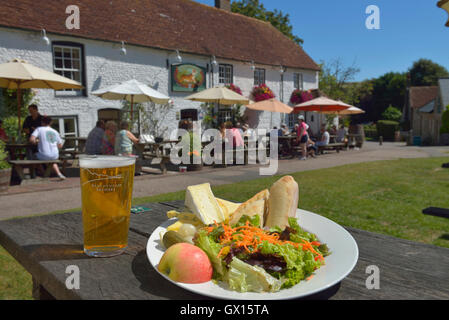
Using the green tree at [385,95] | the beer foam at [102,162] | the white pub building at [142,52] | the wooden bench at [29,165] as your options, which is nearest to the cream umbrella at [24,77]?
the wooden bench at [29,165]

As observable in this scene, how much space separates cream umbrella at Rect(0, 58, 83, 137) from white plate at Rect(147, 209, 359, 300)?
31.8 feet

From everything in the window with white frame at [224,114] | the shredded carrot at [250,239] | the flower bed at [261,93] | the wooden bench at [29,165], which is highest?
the flower bed at [261,93]

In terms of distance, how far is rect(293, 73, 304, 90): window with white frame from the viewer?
969 inches

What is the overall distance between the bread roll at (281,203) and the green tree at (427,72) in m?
64.2

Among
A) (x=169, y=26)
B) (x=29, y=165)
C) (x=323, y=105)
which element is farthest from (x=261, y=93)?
(x=29, y=165)

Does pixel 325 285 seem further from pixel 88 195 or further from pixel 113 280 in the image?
pixel 88 195

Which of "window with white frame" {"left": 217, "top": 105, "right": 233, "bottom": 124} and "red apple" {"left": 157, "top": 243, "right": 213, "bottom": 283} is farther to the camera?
"window with white frame" {"left": 217, "top": 105, "right": 233, "bottom": 124}

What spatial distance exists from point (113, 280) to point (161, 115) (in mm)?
16148

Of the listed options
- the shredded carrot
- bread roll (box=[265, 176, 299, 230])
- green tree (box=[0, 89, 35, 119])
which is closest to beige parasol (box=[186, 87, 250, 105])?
green tree (box=[0, 89, 35, 119])

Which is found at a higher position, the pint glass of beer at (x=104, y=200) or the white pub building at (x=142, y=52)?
the white pub building at (x=142, y=52)

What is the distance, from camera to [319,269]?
121 centimetres

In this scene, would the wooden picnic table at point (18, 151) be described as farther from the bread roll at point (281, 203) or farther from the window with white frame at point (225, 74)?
the window with white frame at point (225, 74)

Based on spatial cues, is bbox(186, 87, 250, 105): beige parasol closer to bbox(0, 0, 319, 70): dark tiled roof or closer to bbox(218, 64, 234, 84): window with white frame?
bbox(0, 0, 319, 70): dark tiled roof

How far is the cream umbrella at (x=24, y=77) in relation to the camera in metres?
9.27
